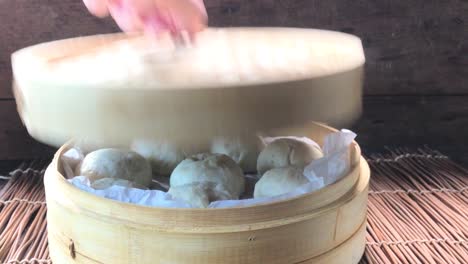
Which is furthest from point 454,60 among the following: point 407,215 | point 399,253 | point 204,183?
point 204,183

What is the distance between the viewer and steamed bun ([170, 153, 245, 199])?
97 cm

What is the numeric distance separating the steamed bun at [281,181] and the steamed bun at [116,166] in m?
0.24

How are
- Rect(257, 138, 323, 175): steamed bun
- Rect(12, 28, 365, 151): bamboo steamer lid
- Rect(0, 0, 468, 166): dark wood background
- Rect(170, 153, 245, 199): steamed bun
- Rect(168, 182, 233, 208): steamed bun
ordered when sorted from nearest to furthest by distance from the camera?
Rect(12, 28, 365, 151): bamboo steamer lid → Rect(168, 182, 233, 208): steamed bun → Rect(170, 153, 245, 199): steamed bun → Rect(257, 138, 323, 175): steamed bun → Rect(0, 0, 468, 166): dark wood background

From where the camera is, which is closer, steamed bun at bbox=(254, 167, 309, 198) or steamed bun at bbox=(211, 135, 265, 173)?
steamed bun at bbox=(254, 167, 309, 198)

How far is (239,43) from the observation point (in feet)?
2.51

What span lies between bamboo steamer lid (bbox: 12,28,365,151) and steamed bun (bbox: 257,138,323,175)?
1.36 ft

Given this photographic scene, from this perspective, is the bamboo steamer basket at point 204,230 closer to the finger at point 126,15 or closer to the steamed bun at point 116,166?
the steamed bun at point 116,166

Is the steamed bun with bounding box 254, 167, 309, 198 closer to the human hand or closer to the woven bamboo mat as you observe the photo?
the woven bamboo mat

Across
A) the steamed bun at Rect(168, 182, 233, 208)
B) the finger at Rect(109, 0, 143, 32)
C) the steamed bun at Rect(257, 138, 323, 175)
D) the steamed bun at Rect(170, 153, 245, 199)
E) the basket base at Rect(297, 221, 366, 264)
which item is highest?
the finger at Rect(109, 0, 143, 32)

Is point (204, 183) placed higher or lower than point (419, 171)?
higher

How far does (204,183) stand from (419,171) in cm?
68

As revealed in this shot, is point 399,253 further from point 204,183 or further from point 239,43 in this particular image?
point 239,43

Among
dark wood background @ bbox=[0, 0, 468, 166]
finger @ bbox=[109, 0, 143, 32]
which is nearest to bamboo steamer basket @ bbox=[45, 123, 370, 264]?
finger @ bbox=[109, 0, 143, 32]

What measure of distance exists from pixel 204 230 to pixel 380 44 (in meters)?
0.91
